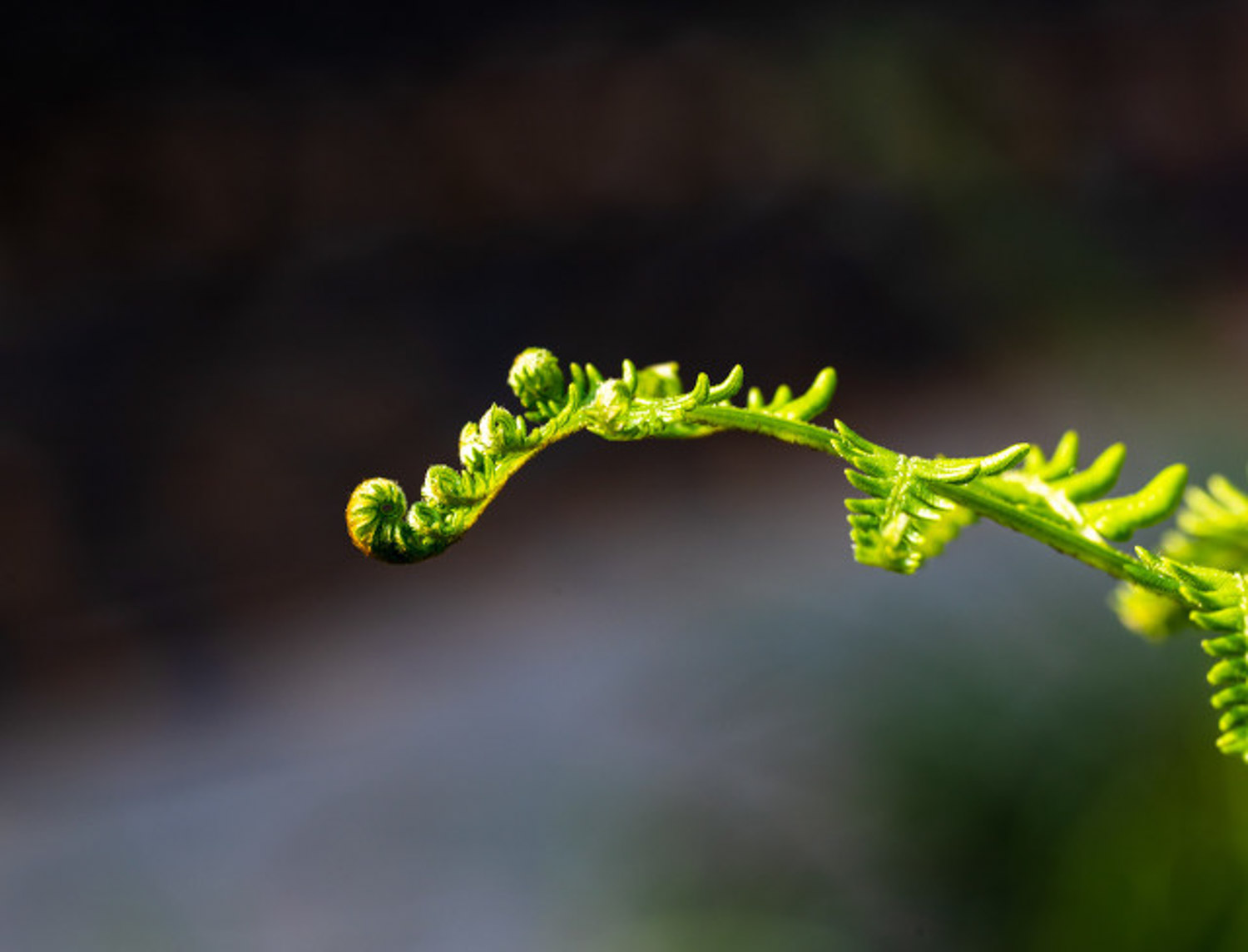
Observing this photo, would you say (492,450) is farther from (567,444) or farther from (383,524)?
(567,444)

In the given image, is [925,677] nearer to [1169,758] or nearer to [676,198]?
[1169,758]

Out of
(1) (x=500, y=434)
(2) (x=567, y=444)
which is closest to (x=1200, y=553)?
(1) (x=500, y=434)

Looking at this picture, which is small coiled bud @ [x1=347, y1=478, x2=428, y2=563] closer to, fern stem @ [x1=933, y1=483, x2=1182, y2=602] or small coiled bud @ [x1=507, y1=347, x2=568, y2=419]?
small coiled bud @ [x1=507, y1=347, x2=568, y2=419]

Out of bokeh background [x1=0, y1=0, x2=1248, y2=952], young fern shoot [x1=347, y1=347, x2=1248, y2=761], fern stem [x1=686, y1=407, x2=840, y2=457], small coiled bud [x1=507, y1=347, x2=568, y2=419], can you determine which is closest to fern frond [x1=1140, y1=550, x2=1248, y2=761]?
young fern shoot [x1=347, y1=347, x2=1248, y2=761]

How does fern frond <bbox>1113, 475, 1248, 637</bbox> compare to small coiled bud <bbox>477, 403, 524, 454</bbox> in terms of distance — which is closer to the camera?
small coiled bud <bbox>477, 403, 524, 454</bbox>

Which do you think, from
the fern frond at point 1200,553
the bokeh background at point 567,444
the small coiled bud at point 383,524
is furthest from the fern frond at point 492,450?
the bokeh background at point 567,444

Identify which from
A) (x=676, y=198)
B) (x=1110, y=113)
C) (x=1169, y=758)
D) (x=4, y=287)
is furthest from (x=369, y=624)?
(x=1110, y=113)

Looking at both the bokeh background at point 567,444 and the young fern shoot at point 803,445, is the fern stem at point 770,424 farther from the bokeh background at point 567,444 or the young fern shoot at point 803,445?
the bokeh background at point 567,444
